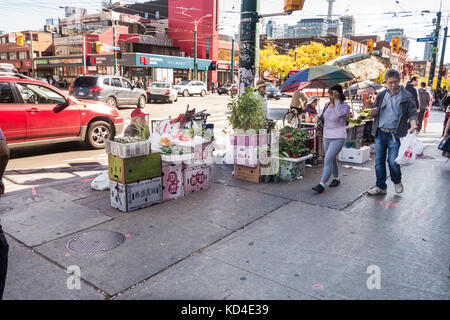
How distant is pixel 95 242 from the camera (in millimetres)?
3988

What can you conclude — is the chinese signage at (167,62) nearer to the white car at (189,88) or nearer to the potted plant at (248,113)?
the white car at (189,88)

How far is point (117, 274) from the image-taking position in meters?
3.32

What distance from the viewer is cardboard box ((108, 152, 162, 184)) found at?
4.77m

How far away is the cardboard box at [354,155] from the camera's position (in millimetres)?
8328

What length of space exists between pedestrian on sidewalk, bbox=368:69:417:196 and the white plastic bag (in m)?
0.09

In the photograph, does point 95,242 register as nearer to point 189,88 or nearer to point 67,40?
point 189,88

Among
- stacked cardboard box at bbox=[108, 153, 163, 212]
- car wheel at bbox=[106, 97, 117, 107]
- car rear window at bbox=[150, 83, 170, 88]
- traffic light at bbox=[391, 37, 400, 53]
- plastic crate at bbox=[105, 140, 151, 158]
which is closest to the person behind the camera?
plastic crate at bbox=[105, 140, 151, 158]

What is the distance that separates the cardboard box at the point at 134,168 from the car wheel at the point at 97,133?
4.70 metres

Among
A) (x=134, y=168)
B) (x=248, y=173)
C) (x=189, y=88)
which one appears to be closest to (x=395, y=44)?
(x=189, y=88)

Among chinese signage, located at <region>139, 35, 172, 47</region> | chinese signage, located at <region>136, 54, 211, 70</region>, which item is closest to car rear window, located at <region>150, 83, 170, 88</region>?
chinese signage, located at <region>136, 54, 211, 70</region>

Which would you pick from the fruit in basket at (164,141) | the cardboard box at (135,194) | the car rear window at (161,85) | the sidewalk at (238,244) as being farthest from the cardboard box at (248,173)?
the car rear window at (161,85)

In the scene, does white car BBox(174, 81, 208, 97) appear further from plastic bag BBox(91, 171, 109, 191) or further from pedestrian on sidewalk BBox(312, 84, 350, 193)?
pedestrian on sidewalk BBox(312, 84, 350, 193)

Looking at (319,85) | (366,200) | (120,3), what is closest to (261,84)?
(319,85)

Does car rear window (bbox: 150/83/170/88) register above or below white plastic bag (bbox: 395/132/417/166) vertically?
above
